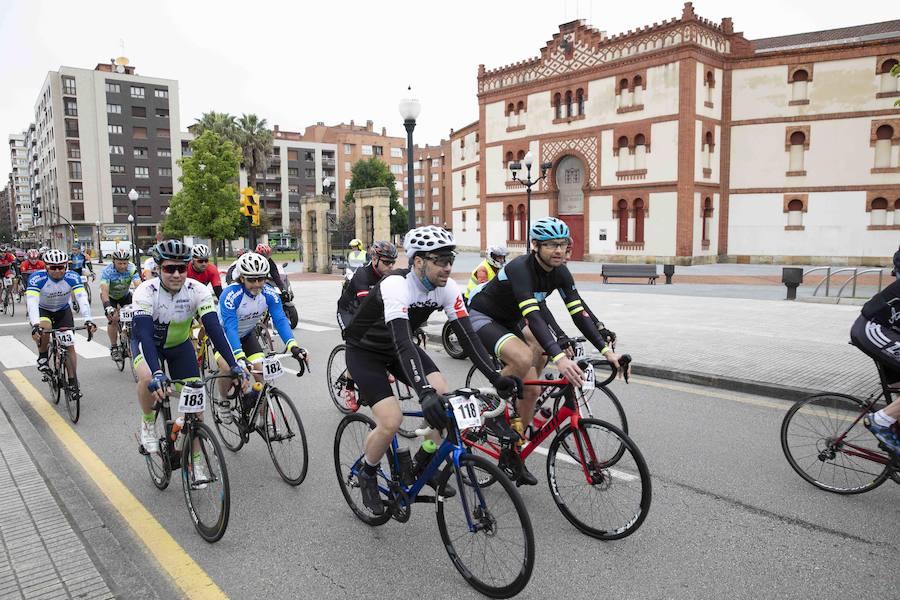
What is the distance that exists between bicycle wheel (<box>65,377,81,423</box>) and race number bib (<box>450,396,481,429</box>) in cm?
535

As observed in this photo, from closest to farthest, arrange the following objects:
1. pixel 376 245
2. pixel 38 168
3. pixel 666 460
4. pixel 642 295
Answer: pixel 666 460 → pixel 376 245 → pixel 642 295 → pixel 38 168

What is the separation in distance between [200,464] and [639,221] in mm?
34539

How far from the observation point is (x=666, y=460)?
17.7ft

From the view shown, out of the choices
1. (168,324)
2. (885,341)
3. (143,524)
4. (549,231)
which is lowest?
(143,524)

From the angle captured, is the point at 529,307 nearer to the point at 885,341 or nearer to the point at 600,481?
the point at 600,481

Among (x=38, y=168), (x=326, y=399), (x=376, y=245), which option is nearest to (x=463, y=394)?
(x=376, y=245)

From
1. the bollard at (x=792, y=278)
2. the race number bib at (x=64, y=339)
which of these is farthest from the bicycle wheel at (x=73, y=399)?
the bollard at (x=792, y=278)

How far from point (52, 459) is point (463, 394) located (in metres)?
4.22

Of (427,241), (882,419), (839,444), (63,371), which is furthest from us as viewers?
(63,371)

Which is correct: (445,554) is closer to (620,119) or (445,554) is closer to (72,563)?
(72,563)

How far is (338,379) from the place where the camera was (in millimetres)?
6758

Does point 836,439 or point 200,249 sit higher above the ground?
point 200,249

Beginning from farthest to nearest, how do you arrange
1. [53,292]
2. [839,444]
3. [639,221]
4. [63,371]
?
[639,221]
[53,292]
[63,371]
[839,444]

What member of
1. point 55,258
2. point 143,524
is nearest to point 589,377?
point 143,524
